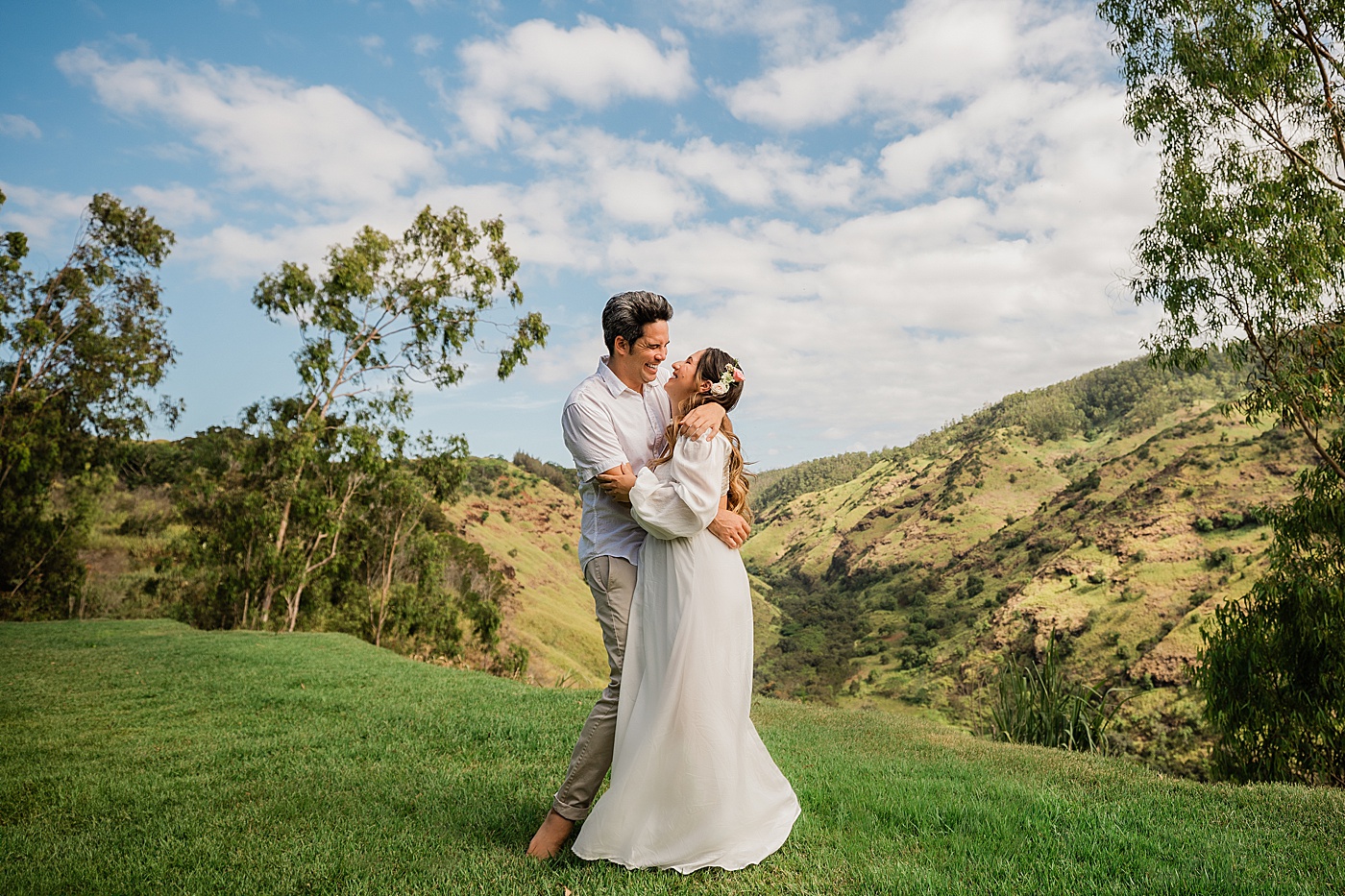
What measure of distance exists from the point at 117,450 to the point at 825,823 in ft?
75.4

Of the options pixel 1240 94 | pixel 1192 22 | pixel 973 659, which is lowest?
pixel 973 659

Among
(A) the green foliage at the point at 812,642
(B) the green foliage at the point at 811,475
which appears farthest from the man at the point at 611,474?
(B) the green foliage at the point at 811,475

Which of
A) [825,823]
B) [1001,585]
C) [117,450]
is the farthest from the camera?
[1001,585]

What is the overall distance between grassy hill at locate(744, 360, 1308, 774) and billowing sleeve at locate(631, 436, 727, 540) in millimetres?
6480

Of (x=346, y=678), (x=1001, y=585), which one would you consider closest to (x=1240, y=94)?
(x=346, y=678)

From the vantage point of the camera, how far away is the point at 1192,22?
11.8m

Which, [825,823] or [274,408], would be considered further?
[274,408]

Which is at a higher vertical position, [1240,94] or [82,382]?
[1240,94]

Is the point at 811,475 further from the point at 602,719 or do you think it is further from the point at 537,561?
the point at 602,719

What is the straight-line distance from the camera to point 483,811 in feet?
13.3

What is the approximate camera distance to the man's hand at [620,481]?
3.35 meters

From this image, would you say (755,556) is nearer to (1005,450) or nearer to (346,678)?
(1005,450)

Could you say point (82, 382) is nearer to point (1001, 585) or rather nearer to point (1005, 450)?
point (1001, 585)

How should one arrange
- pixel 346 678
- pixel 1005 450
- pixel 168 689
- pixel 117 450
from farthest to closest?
1. pixel 1005 450
2. pixel 117 450
3. pixel 346 678
4. pixel 168 689
